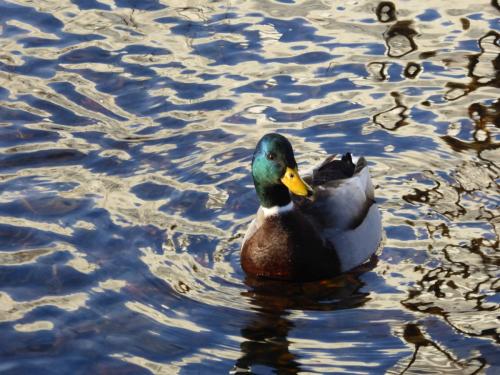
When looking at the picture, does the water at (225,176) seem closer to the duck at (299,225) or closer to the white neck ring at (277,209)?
the duck at (299,225)

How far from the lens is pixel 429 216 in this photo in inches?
362

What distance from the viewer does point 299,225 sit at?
8.77 metres

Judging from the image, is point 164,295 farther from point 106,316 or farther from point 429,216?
point 429,216

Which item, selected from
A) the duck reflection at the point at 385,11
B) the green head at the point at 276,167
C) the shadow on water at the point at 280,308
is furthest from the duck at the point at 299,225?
the duck reflection at the point at 385,11

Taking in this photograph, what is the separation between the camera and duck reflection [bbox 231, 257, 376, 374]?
7.50m

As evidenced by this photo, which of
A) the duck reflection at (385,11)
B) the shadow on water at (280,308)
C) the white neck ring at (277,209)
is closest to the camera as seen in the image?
the shadow on water at (280,308)

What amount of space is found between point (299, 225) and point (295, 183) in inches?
14.7

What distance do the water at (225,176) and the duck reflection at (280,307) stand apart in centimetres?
2

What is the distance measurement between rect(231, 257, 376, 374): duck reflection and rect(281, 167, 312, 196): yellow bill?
2.20ft

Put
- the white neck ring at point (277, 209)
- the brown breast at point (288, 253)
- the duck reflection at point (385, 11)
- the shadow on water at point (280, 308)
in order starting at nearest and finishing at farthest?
the shadow on water at point (280, 308) → the brown breast at point (288, 253) → the white neck ring at point (277, 209) → the duck reflection at point (385, 11)

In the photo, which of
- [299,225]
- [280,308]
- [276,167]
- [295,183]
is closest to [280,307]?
[280,308]

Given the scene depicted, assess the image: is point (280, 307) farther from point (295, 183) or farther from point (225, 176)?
point (225, 176)

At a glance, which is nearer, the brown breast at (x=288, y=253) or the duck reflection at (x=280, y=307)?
the duck reflection at (x=280, y=307)

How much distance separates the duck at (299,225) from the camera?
8586 mm
